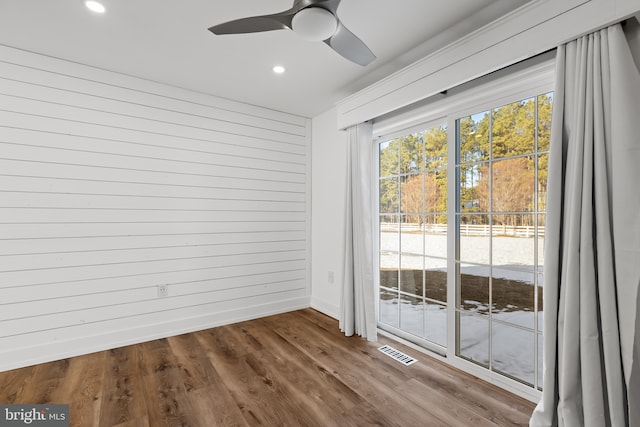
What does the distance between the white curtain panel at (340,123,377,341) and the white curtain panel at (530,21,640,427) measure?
1.55 m

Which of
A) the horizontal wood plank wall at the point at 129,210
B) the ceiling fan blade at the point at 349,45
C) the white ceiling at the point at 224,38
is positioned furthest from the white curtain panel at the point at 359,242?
the ceiling fan blade at the point at 349,45

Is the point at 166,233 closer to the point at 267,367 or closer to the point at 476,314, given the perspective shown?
the point at 267,367

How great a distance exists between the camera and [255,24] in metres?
1.64

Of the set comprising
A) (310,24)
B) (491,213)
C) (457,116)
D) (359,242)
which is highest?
(310,24)

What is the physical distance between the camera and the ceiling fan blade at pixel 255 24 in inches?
61.3

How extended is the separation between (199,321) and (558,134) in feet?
11.5

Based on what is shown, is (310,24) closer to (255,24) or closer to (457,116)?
(255,24)

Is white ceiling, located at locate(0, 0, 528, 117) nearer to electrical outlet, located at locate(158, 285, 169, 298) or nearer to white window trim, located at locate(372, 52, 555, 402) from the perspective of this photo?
white window trim, located at locate(372, 52, 555, 402)

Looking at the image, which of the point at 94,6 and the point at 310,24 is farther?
the point at 94,6

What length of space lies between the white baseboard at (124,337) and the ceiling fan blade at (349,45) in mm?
2940

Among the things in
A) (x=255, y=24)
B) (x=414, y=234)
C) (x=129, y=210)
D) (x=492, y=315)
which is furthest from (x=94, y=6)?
(x=492, y=315)

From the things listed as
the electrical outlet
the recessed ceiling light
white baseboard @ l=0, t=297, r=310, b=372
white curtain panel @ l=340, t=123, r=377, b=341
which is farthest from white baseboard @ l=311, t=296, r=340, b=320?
the recessed ceiling light

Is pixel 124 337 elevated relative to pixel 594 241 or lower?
lower

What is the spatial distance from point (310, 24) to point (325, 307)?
315 cm
